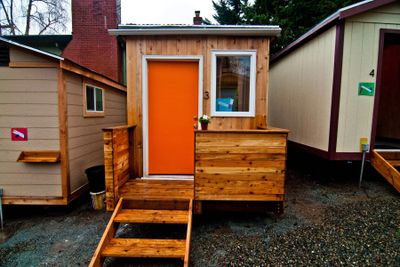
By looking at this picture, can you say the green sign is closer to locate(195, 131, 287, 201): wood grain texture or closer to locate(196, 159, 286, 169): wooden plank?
locate(195, 131, 287, 201): wood grain texture

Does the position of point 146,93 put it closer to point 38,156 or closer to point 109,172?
point 109,172

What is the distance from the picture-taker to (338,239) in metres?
2.88

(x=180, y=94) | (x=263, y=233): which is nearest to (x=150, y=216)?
(x=263, y=233)

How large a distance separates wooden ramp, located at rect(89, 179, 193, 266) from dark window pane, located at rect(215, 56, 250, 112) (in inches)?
57.9

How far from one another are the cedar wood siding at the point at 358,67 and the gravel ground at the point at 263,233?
1105 mm

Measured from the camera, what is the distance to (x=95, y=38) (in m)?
7.66

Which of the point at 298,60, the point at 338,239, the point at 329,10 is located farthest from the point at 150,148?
the point at 329,10

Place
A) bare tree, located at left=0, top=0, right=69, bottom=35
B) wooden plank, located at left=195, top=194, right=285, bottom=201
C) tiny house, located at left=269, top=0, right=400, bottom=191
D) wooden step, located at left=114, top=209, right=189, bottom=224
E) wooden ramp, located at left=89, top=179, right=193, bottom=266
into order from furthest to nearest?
bare tree, located at left=0, top=0, right=69, bottom=35
tiny house, located at left=269, top=0, right=400, bottom=191
wooden plank, located at left=195, top=194, right=285, bottom=201
wooden step, located at left=114, top=209, right=189, bottom=224
wooden ramp, located at left=89, top=179, right=193, bottom=266

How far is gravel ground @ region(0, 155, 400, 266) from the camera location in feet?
8.43

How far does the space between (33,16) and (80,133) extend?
11.1 m

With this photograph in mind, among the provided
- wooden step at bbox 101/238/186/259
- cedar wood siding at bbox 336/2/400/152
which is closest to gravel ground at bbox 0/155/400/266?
wooden step at bbox 101/238/186/259

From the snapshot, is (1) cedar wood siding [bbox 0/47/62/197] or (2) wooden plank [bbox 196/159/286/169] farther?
(1) cedar wood siding [bbox 0/47/62/197]

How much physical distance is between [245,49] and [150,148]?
7.63 feet

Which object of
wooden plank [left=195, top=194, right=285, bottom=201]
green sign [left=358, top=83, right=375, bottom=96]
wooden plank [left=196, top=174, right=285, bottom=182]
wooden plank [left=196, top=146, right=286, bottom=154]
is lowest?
wooden plank [left=195, top=194, right=285, bottom=201]
